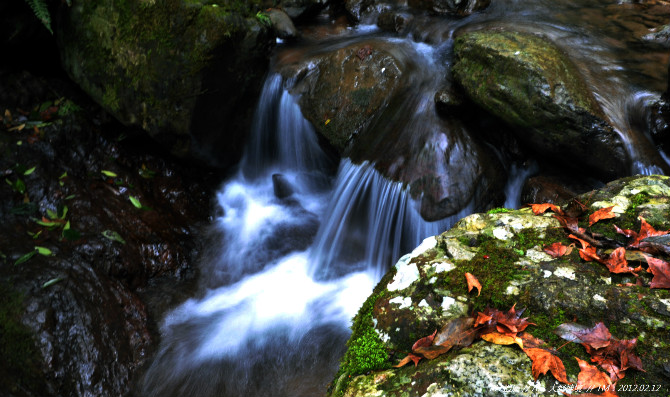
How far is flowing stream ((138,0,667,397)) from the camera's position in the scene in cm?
412

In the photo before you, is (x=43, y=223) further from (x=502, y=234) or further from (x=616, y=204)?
(x=616, y=204)

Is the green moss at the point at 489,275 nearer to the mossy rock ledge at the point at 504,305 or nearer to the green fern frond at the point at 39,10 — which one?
the mossy rock ledge at the point at 504,305

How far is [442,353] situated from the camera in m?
1.69

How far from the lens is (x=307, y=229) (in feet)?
20.0

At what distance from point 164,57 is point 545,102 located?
4697 millimetres

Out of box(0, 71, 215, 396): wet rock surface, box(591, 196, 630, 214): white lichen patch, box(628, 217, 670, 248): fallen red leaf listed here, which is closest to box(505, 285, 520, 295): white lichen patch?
box(628, 217, 670, 248): fallen red leaf

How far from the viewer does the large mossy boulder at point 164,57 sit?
4.90 m

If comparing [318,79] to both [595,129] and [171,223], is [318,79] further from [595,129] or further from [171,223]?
[595,129]

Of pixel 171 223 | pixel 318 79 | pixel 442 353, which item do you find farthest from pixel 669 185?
pixel 171 223

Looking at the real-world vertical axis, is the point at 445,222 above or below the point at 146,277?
below

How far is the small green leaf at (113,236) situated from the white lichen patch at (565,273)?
4.60 m

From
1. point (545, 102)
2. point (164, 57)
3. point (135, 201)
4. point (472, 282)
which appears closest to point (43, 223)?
point (135, 201)

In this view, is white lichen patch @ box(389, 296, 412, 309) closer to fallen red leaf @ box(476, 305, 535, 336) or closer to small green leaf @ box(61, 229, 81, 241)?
fallen red leaf @ box(476, 305, 535, 336)

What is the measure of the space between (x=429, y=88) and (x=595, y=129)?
2.28 meters
